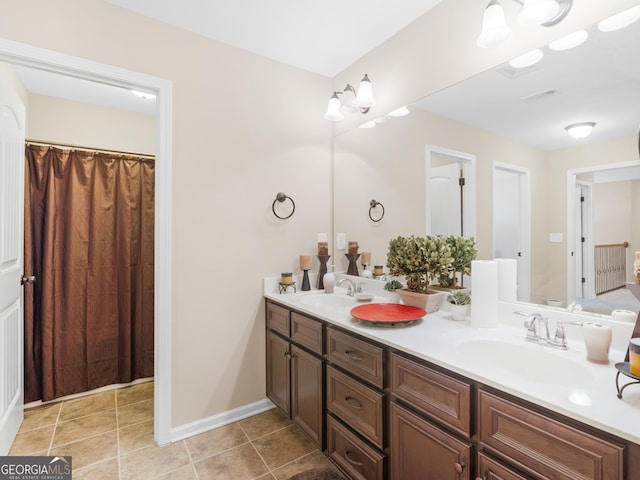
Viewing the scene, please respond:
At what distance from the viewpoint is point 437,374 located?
1154 millimetres

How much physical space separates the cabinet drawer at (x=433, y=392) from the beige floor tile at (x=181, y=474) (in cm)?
121

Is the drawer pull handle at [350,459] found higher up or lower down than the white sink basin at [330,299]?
lower down

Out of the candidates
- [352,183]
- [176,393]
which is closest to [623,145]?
[352,183]

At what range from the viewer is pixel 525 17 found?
4.31 ft

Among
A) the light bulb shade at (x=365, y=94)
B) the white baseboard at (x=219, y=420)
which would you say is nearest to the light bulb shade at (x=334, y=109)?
the light bulb shade at (x=365, y=94)

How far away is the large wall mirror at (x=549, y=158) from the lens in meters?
1.27

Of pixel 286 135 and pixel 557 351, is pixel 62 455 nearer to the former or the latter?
pixel 286 135

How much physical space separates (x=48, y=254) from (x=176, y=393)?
4.78 ft

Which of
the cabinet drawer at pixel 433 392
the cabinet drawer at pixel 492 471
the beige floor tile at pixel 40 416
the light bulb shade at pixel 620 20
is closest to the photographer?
the cabinet drawer at pixel 492 471

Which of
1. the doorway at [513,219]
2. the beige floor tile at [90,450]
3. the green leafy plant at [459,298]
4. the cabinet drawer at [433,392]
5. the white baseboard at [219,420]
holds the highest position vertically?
the doorway at [513,219]

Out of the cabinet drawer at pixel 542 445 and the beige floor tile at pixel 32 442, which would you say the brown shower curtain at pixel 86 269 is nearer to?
the beige floor tile at pixel 32 442

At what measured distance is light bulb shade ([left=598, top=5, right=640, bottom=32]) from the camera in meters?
1.17

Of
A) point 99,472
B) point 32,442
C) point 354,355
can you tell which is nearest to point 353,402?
point 354,355

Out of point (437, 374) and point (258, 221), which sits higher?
point (258, 221)
